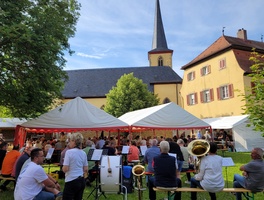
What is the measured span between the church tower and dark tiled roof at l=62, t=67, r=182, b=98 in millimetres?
5314

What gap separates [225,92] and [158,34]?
3384 cm

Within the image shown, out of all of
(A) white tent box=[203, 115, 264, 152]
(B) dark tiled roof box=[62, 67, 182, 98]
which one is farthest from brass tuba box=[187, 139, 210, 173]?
(B) dark tiled roof box=[62, 67, 182, 98]

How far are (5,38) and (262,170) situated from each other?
27.4ft

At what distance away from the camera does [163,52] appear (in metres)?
55.1

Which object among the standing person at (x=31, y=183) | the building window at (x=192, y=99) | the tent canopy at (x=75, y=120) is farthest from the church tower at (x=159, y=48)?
the standing person at (x=31, y=183)

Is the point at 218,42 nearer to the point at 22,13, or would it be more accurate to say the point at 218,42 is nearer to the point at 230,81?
the point at 230,81

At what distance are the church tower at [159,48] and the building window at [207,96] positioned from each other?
86.3 ft

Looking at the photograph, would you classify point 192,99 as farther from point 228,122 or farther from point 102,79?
point 102,79

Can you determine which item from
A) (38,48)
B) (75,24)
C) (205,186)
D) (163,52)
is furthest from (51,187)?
(163,52)

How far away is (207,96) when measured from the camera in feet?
91.8

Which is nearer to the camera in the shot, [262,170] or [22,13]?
[262,170]

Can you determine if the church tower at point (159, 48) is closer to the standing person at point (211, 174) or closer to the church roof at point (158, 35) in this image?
the church roof at point (158, 35)

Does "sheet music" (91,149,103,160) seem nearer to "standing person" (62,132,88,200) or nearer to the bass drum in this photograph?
the bass drum

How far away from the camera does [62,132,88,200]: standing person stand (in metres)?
4.84
